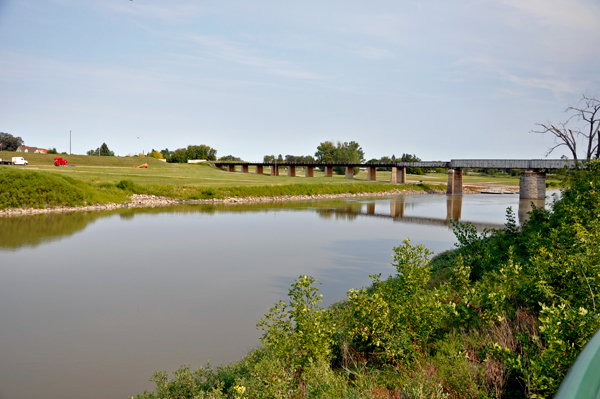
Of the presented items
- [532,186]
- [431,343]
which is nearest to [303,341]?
[431,343]

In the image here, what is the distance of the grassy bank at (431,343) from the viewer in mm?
4543

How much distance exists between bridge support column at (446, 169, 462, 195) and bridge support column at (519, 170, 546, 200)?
14247mm

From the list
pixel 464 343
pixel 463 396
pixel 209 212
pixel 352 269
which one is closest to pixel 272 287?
pixel 352 269

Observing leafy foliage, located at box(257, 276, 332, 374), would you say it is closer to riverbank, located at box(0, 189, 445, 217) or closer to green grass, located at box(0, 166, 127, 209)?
riverbank, located at box(0, 189, 445, 217)

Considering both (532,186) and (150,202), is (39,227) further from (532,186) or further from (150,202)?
(532,186)

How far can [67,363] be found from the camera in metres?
9.70

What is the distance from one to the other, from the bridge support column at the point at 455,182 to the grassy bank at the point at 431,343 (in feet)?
250

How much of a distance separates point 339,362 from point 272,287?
29.2 ft

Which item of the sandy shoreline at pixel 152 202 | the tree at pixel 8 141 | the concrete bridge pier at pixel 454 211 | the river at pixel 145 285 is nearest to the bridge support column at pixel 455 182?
the sandy shoreline at pixel 152 202

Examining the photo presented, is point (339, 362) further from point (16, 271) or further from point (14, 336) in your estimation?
point (16, 271)

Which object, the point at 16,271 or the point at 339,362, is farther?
the point at 16,271

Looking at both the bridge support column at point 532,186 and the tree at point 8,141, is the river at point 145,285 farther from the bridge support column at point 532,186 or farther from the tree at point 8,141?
the tree at point 8,141

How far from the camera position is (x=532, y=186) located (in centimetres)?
6712

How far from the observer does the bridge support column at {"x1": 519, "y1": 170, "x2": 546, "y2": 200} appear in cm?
6719
